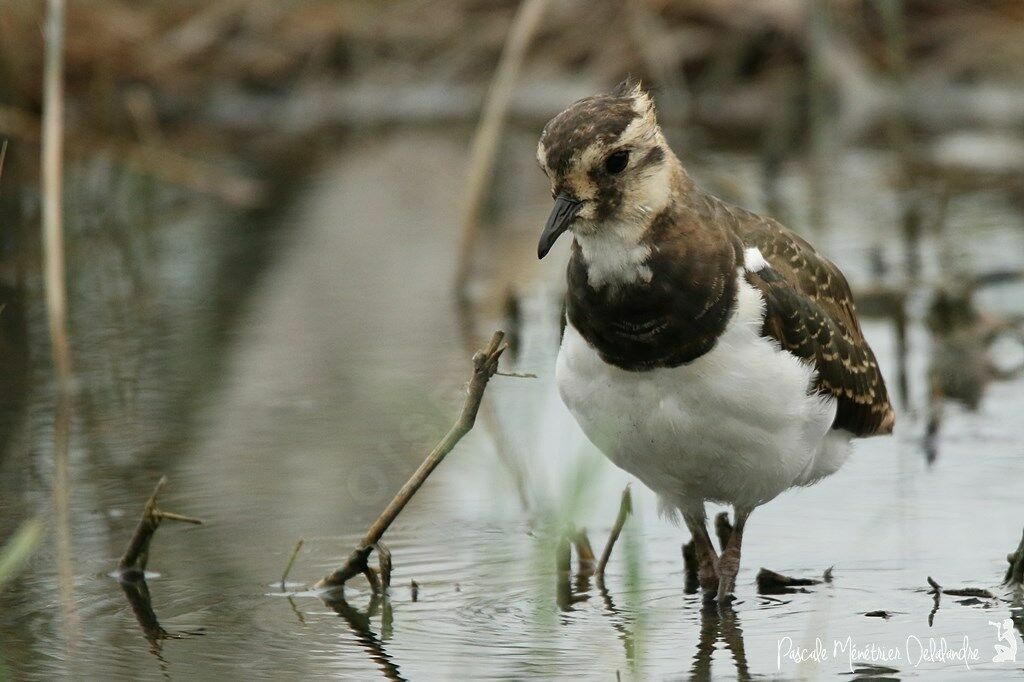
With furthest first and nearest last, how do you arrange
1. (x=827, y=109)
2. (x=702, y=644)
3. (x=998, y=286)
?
Result: 1. (x=827, y=109)
2. (x=998, y=286)
3. (x=702, y=644)

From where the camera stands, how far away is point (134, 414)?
24.6ft

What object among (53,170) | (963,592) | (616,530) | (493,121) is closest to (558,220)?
(616,530)

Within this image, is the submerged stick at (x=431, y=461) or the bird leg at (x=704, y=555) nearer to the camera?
the submerged stick at (x=431, y=461)

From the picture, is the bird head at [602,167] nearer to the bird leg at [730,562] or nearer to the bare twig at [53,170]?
the bird leg at [730,562]

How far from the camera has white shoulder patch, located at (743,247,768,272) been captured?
532cm

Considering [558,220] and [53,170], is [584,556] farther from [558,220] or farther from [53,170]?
[53,170]

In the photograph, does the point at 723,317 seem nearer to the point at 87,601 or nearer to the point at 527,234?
the point at 87,601

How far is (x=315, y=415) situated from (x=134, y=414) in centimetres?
75

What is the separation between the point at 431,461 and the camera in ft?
16.5

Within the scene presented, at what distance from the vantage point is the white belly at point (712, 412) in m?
5.07

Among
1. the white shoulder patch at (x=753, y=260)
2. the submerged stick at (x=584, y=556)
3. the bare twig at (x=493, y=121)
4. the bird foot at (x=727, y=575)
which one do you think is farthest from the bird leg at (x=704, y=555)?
the bare twig at (x=493, y=121)

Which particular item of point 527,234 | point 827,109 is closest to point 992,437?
point 527,234

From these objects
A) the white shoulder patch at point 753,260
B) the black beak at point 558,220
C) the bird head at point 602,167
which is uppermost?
the bird head at point 602,167

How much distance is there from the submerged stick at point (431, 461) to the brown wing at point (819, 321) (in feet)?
2.90
